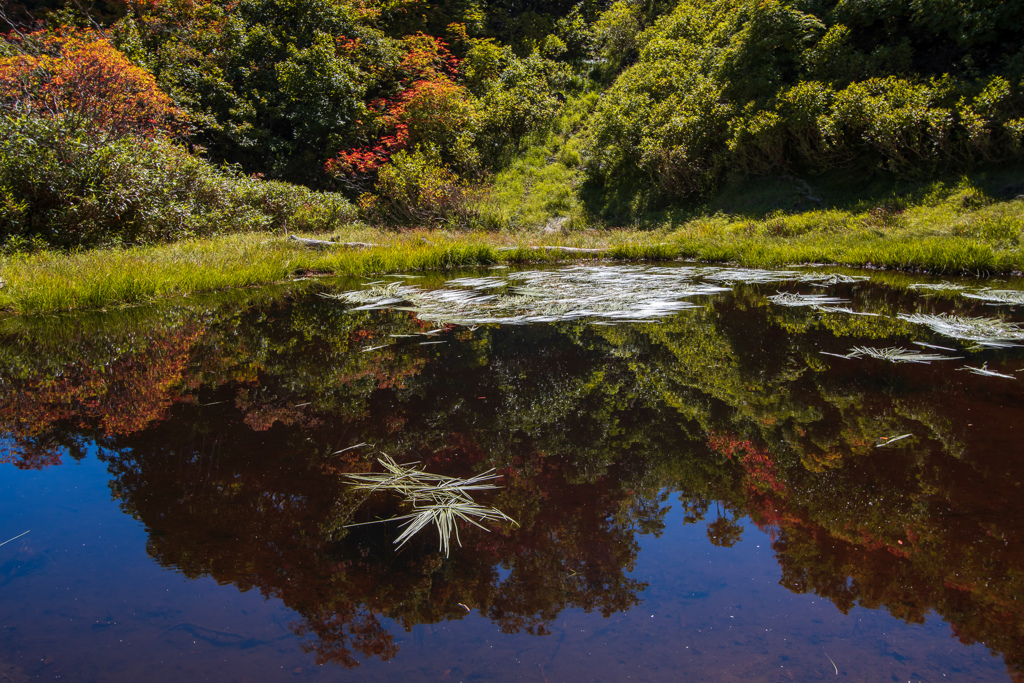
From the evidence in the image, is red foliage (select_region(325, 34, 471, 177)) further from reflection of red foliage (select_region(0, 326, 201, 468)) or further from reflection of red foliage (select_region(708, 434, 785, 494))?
reflection of red foliage (select_region(708, 434, 785, 494))

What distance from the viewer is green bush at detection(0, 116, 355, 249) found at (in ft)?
25.3

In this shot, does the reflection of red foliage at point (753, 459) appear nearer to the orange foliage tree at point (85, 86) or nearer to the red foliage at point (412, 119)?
the orange foliage tree at point (85, 86)

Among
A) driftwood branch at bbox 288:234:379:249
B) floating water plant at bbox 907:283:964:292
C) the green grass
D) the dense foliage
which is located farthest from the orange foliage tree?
floating water plant at bbox 907:283:964:292

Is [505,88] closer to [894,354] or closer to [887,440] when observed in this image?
[894,354]

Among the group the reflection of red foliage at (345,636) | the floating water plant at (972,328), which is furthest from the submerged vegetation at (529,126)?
the reflection of red foliage at (345,636)

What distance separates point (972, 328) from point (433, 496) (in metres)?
3.96

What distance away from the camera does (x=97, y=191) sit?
324 inches

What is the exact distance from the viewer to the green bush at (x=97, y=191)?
771cm

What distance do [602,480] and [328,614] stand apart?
3.06ft

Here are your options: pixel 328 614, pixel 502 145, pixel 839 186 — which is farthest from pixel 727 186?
pixel 328 614

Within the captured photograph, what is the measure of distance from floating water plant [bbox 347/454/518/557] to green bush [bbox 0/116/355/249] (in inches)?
335

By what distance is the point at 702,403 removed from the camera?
2586 mm

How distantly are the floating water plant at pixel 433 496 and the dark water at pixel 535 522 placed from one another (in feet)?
0.14

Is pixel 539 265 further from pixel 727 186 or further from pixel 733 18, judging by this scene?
pixel 733 18
